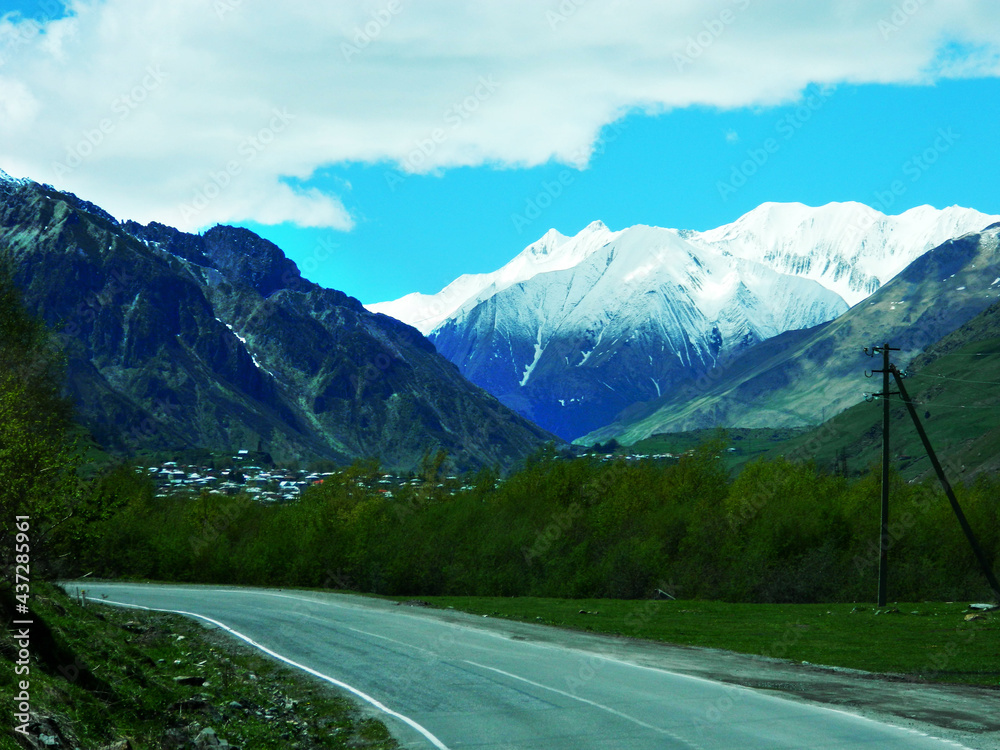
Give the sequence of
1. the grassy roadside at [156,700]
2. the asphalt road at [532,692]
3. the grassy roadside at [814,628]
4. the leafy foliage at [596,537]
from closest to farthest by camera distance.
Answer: the grassy roadside at [156,700], the asphalt road at [532,692], the grassy roadside at [814,628], the leafy foliage at [596,537]

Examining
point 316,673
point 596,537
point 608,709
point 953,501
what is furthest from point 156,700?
point 596,537

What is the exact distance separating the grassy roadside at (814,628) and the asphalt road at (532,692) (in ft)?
11.3

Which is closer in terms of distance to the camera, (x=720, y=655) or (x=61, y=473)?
(x=61, y=473)

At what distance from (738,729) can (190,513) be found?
6456cm

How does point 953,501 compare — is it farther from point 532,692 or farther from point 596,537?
point 532,692

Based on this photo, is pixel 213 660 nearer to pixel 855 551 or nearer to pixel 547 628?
pixel 547 628

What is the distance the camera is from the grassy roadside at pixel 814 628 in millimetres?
26422

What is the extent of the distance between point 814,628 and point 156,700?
25117 mm

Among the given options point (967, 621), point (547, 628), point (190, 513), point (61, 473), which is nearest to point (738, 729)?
point (61, 473)

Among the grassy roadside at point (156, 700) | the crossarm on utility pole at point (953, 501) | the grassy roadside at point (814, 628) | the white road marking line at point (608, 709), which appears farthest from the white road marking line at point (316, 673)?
the crossarm on utility pole at point (953, 501)

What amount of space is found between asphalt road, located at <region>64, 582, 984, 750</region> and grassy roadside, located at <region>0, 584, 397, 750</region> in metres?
1.12

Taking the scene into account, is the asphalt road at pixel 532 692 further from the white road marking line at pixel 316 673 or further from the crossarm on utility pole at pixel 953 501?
the crossarm on utility pole at pixel 953 501

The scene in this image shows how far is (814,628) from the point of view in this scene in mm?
35594

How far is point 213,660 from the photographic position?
27.1 meters
